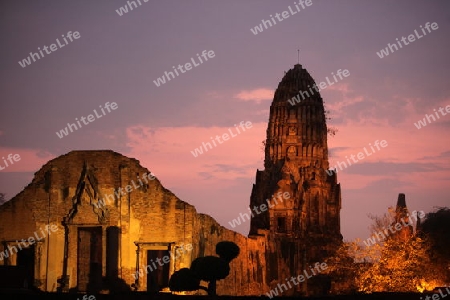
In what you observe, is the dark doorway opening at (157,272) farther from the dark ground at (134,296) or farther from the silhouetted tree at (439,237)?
the silhouetted tree at (439,237)

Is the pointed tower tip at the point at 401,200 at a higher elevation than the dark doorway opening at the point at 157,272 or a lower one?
higher

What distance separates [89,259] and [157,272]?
3.20 m

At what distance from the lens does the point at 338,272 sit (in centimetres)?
5809

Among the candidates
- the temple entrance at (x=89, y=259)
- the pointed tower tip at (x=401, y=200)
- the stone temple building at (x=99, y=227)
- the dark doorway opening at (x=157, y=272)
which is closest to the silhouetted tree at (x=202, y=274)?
the stone temple building at (x=99, y=227)

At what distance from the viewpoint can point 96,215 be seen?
4525cm

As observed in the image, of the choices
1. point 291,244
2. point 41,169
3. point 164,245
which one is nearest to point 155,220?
point 164,245

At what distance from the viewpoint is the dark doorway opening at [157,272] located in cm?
4581

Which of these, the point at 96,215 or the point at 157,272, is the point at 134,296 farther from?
the point at 157,272

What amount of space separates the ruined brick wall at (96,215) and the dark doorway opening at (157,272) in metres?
1.16

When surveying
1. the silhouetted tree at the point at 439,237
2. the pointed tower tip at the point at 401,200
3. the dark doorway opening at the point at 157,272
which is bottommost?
the dark doorway opening at the point at 157,272

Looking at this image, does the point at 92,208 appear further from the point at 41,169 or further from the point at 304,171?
the point at 304,171

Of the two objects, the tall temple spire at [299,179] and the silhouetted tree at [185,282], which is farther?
the tall temple spire at [299,179]

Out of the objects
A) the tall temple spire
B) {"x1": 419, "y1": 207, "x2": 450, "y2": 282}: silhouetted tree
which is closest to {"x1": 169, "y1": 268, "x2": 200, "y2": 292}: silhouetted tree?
{"x1": 419, "y1": 207, "x2": 450, "y2": 282}: silhouetted tree

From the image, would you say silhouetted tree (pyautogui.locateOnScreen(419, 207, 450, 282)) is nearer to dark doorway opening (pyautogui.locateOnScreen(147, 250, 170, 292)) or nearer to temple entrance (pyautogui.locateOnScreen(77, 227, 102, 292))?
dark doorway opening (pyautogui.locateOnScreen(147, 250, 170, 292))
